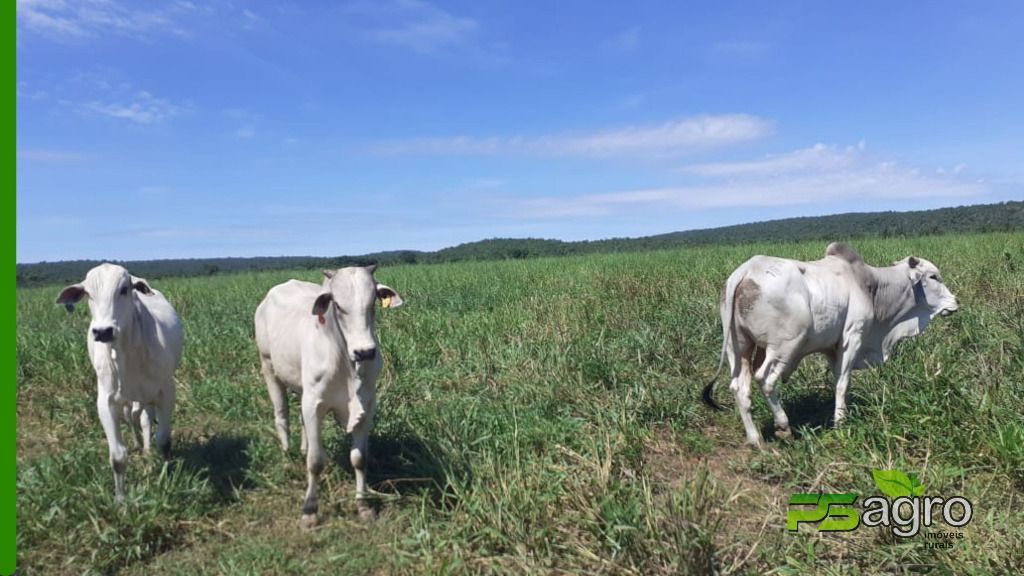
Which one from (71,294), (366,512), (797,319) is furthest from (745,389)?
(71,294)

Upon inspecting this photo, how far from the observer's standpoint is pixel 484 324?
8859mm

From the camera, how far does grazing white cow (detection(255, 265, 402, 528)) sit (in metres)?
3.83

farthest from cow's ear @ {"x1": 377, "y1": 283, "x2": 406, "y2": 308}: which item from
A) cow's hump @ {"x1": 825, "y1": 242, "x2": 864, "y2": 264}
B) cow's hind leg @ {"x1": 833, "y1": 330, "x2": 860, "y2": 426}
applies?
cow's hump @ {"x1": 825, "y1": 242, "x2": 864, "y2": 264}

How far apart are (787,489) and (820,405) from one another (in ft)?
6.71

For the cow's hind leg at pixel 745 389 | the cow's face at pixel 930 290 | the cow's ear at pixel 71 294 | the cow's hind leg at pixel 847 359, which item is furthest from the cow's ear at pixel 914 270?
the cow's ear at pixel 71 294

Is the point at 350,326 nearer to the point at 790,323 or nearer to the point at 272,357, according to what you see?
the point at 272,357

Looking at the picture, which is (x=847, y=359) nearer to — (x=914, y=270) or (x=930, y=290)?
(x=914, y=270)

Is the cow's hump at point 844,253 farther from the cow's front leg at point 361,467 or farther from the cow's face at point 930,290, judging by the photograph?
the cow's front leg at point 361,467

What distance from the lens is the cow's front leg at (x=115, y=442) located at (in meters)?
4.19

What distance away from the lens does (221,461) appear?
17.0ft

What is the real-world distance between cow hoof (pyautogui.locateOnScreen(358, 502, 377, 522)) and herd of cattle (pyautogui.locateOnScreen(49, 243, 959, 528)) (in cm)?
2

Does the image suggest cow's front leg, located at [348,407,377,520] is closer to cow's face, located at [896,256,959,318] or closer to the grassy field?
the grassy field

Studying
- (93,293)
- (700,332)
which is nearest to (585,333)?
(700,332)

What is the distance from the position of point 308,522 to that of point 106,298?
2.07m
